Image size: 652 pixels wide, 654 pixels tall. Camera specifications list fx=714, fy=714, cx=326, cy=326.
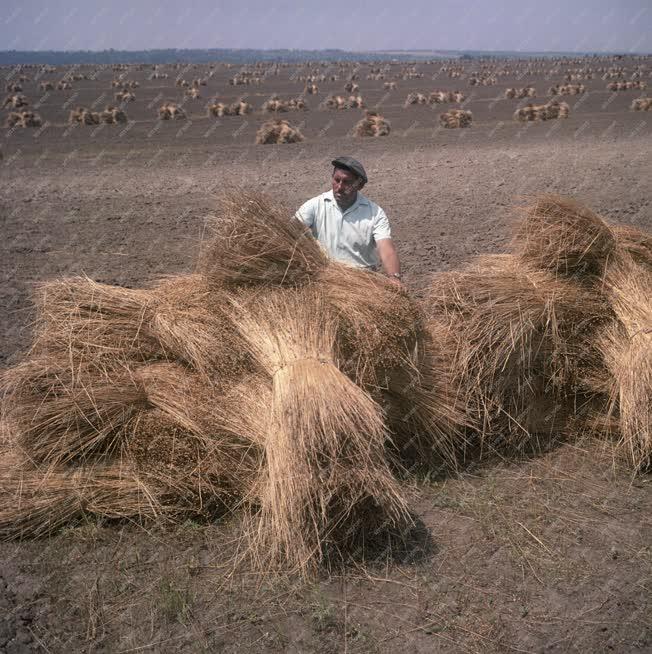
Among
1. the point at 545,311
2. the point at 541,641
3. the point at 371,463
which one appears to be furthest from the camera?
the point at 545,311

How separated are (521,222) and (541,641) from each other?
251 centimetres

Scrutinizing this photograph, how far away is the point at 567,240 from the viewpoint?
4152 millimetres

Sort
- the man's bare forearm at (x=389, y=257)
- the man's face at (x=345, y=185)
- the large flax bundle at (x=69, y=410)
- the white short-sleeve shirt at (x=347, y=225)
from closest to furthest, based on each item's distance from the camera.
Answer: the large flax bundle at (x=69, y=410) → the man's bare forearm at (x=389, y=257) → the man's face at (x=345, y=185) → the white short-sleeve shirt at (x=347, y=225)

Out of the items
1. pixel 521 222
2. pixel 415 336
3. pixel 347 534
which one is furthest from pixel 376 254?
pixel 347 534

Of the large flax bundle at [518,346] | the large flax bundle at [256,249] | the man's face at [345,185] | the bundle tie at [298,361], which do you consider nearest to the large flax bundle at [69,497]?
the bundle tie at [298,361]

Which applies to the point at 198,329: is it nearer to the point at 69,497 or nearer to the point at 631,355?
the point at 69,497

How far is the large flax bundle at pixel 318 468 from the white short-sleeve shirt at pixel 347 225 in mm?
1540

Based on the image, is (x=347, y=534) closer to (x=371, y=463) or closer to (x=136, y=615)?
(x=371, y=463)

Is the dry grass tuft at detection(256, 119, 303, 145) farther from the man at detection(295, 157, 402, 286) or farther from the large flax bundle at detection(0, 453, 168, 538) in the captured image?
the large flax bundle at detection(0, 453, 168, 538)

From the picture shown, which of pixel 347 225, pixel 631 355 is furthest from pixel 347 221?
pixel 631 355

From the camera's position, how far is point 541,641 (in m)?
2.78

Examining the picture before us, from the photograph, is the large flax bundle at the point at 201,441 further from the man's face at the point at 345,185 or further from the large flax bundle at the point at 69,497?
the man's face at the point at 345,185

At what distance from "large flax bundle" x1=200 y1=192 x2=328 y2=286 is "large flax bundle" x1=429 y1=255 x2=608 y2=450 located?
3.15 ft

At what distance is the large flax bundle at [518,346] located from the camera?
157 inches
